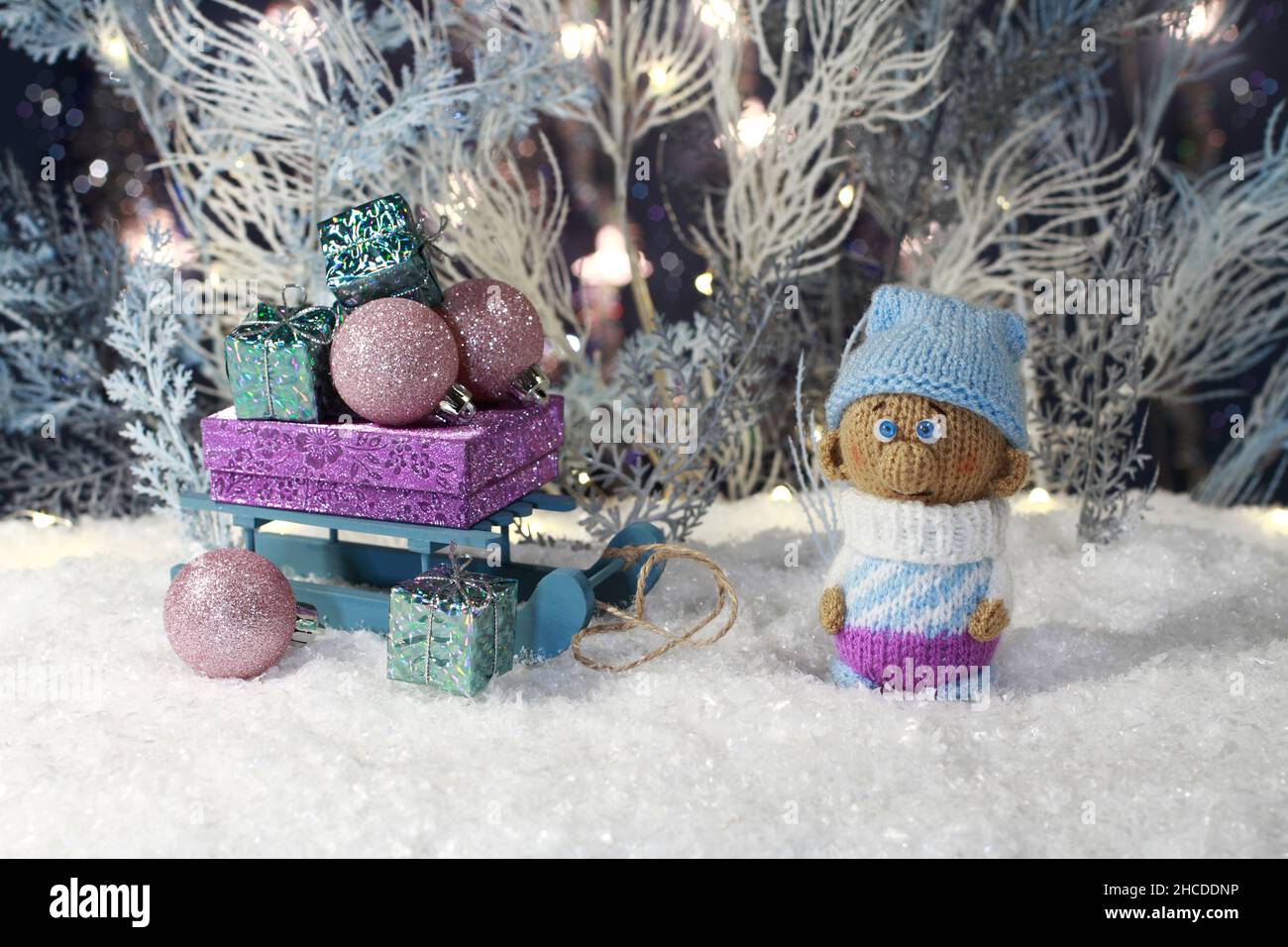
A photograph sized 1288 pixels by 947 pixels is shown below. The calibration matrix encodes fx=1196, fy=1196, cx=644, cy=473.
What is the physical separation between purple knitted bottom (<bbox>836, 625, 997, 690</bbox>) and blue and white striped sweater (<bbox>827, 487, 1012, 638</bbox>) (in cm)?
2

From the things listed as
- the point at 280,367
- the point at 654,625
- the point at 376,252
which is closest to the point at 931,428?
the point at 654,625

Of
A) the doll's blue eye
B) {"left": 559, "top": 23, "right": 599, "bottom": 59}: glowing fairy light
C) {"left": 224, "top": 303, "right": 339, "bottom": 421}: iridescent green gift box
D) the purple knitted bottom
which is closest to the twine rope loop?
the purple knitted bottom

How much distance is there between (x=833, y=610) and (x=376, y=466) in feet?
3.10

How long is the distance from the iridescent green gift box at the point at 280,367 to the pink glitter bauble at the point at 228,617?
0.33 meters

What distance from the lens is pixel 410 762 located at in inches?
77.5

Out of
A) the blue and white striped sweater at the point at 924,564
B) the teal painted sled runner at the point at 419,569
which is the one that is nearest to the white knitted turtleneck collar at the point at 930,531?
the blue and white striped sweater at the point at 924,564

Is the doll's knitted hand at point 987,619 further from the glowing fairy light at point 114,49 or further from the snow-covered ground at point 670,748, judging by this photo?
the glowing fairy light at point 114,49

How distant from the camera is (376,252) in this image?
247cm

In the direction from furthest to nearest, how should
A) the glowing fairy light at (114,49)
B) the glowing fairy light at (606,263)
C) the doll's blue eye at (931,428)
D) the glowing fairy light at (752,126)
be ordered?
the glowing fairy light at (606,263)
the glowing fairy light at (752,126)
the glowing fairy light at (114,49)
the doll's blue eye at (931,428)

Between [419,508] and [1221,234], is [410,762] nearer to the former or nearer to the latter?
[419,508]

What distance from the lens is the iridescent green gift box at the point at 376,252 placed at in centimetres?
247

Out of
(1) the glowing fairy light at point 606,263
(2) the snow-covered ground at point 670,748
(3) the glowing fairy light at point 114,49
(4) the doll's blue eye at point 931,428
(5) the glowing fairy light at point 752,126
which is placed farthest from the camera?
(1) the glowing fairy light at point 606,263

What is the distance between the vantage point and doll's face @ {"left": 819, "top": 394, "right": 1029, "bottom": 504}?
6.99 feet

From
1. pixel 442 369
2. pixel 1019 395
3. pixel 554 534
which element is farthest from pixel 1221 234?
pixel 442 369
